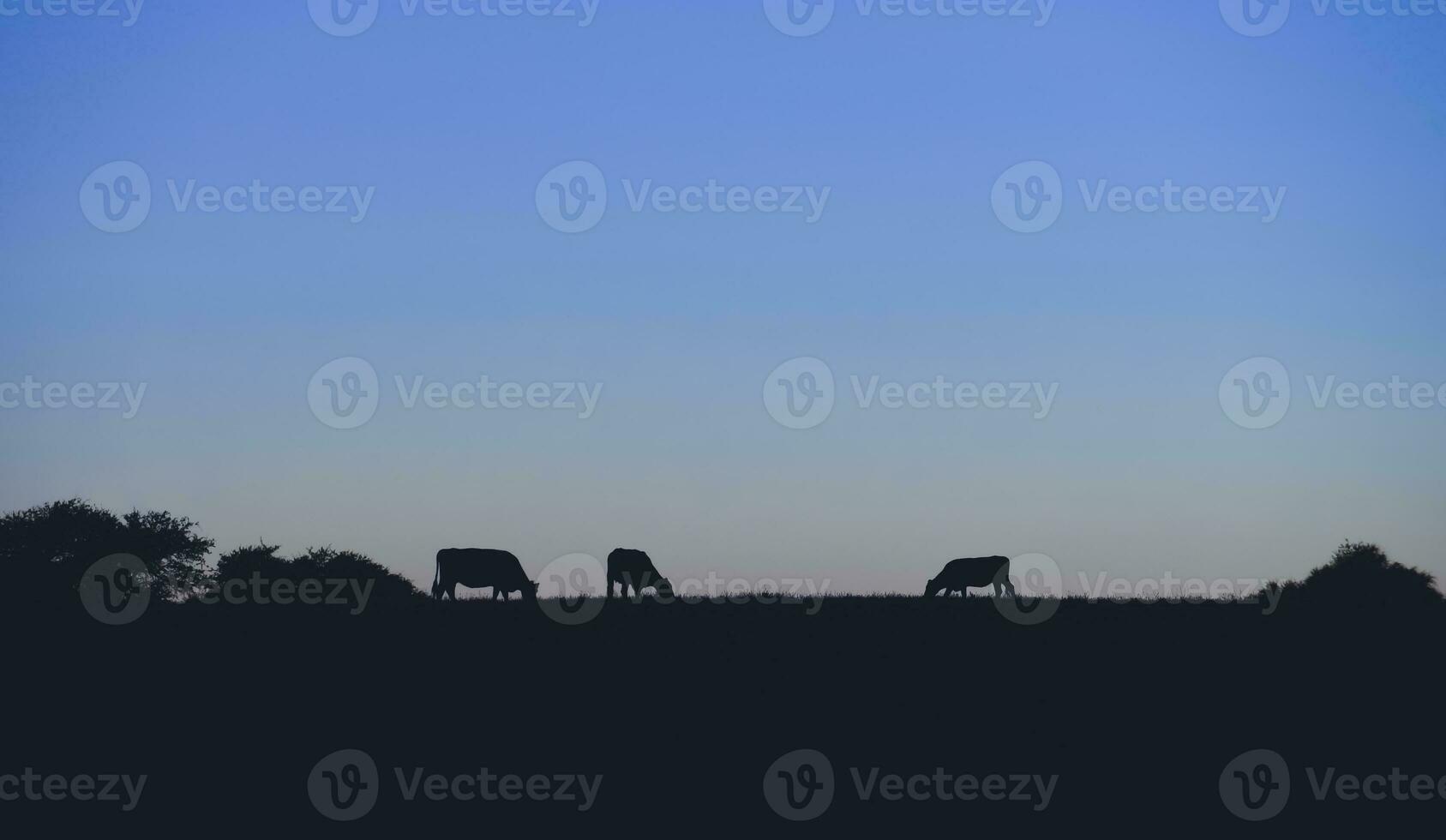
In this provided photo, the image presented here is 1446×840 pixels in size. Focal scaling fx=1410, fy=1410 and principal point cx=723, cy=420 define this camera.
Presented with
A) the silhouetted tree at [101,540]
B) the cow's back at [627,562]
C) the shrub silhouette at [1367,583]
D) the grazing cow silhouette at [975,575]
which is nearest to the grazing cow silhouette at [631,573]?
the cow's back at [627,562]

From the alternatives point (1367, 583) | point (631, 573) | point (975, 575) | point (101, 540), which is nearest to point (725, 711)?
point (631, 573)

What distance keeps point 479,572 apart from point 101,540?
141 ft

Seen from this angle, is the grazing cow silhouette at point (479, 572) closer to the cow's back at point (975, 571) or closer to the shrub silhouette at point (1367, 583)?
the cow's back at point (975, 571)

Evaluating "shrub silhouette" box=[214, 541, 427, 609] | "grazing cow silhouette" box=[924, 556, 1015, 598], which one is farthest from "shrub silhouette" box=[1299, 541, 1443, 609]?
"shrub silhouette" box=[214, 541, 427, 609]

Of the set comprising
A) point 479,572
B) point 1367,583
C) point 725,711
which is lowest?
point 725,711

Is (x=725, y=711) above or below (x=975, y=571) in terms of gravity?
below

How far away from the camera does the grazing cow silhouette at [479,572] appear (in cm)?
4225

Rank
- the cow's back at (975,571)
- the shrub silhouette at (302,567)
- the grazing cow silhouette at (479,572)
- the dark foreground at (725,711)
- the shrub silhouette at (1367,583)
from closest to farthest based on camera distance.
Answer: the dark foreground at (725,711), the shrub silhouette at (1367,583), the grazing cow silhouette at (479,572), the cow's back at (975,571), the shrub silhouette at (302,567)

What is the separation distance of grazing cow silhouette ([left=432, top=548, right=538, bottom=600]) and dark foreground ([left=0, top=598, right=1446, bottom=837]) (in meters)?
9.02

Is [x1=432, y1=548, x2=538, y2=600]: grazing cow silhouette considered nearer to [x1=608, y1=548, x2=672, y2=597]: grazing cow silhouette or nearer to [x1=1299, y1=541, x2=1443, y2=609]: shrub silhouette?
[x1=608, y1=548, x2=672, y2=597]: grazing cow silhouette

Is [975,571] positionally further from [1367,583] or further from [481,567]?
[1367,583]

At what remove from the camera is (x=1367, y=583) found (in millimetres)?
61156

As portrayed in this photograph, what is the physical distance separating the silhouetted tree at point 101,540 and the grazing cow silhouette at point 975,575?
4431cm

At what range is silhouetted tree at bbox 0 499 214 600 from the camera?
246ft
